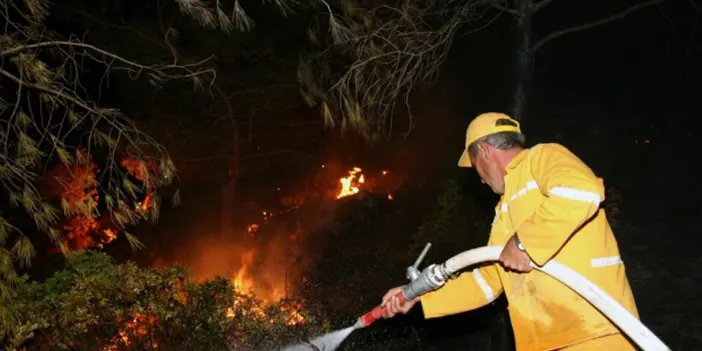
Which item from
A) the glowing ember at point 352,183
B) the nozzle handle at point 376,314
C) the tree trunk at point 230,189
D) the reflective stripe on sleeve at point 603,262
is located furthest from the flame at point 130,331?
the tree trunk at point 230,189

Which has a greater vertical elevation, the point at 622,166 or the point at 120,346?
the point at 622,166

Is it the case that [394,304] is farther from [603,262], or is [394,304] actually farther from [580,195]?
[580,195]

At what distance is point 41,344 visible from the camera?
4.21 metres

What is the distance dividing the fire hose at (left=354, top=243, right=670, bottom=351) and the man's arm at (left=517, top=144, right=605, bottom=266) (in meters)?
0.18

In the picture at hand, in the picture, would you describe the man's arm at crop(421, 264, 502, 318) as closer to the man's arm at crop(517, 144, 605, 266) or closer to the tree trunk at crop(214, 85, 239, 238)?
the man's arm at crop(517, 144, 605, 266)

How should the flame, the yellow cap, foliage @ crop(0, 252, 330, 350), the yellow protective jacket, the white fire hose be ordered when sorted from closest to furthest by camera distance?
the white fire hose
the yellow protective jacket
the yellow cap
foliage @ crop(0, 252, 330, 350)
the flame

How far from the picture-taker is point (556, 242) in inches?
103

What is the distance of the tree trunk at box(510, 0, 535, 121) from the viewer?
598 centimetres

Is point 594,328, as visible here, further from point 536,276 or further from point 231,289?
point 231,289

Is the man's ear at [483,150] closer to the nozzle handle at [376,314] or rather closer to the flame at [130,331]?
the nozzle handle at [376,314]

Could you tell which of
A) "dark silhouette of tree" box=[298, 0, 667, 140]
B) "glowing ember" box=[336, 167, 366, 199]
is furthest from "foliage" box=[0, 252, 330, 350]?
"glowing ember" box=[336, 167, 366, 199]

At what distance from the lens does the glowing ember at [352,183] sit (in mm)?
12164

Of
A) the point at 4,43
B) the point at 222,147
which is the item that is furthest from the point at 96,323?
the point at 222,147

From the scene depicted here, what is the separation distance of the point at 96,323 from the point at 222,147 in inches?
406
